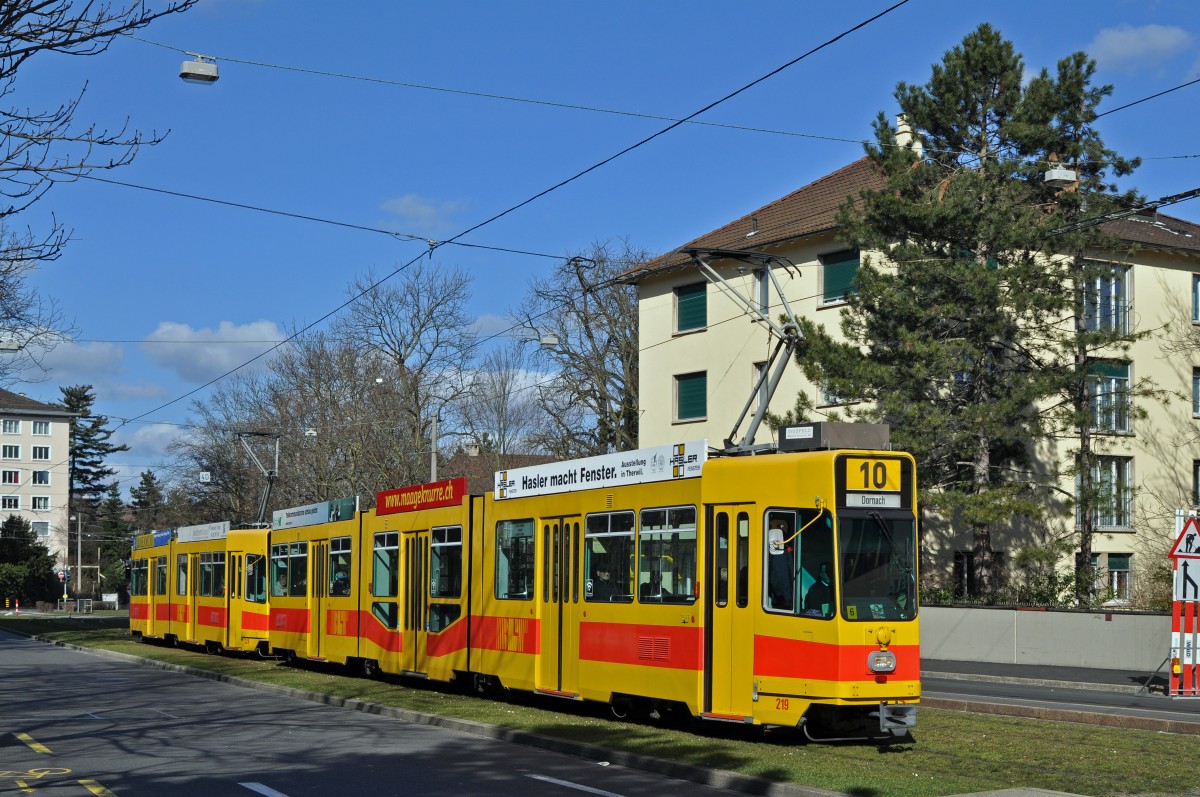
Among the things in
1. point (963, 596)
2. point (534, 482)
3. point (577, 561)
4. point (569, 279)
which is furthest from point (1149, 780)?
point (569, 279)

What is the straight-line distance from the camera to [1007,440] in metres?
32.4

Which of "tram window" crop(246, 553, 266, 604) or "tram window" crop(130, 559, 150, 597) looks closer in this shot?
"tram window" crop(246, 553, 266, 604)

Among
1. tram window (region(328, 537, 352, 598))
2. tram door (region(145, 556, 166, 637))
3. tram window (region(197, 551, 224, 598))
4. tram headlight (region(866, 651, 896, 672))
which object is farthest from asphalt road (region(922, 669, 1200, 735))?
tram door (region(145, 556, 166, 637))

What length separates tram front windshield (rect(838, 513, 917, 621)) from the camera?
13992mm

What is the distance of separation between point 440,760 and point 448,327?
50673mm

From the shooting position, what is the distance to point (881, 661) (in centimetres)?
1389

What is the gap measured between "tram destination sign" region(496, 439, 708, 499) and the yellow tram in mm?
28

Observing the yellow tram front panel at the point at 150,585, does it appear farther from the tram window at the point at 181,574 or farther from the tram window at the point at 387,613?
the tram window at the point at 387,613

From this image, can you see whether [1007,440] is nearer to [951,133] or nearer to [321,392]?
[951,133]

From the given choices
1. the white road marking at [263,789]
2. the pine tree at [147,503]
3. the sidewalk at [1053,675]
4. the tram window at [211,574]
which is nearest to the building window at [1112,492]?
the sidewalk at [1053,675]

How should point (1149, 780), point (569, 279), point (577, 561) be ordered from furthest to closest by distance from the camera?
point (569, 279) → point (577, 561) → point (1149, 780)

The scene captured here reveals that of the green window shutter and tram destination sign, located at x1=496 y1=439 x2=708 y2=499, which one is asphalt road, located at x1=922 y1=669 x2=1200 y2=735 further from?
the green window shutter

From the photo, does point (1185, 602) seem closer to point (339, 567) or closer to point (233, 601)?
point (339, 567)

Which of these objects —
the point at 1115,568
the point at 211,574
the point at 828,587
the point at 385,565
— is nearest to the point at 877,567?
the point at 828,587
